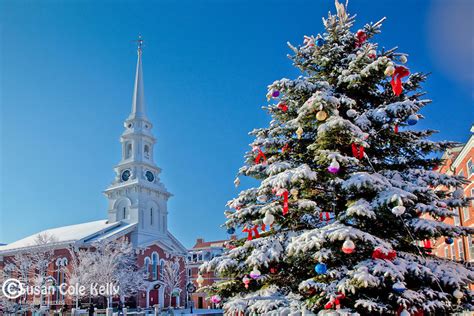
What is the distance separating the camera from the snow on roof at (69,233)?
47.5 metres

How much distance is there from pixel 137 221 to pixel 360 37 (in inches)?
1706

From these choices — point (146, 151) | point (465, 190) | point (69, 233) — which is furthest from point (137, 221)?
point (465, 190)

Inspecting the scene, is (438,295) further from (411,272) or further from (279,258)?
(279,258)

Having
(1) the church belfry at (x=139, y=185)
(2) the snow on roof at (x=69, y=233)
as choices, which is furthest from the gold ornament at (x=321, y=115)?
(1) the church belfry at (x=139, y=185)

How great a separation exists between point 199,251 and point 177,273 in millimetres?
18013

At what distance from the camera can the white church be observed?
4738cm

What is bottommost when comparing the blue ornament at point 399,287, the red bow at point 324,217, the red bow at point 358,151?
the blue ornament at point 399,287

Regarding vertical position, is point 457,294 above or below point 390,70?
below

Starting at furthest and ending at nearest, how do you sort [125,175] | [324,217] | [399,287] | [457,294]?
[125,175] < [324,217] < [457,294] < [399,287]

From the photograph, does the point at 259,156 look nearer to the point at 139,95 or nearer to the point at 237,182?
the point at 237,182

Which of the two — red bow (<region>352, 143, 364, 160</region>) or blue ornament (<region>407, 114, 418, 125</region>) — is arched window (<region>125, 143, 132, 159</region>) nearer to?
red bow (<region>352, 143, 364, 160</region>)

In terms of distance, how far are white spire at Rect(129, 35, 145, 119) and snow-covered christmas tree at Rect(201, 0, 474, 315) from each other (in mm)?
48462

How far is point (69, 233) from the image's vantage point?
52000 mm

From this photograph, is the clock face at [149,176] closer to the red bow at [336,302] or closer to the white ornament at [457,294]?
the red bow at [336,302]
